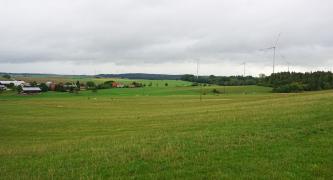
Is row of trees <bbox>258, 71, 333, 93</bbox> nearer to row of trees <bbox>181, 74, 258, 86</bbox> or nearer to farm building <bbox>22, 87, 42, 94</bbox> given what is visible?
row of trees <bbox>181, 74, 258, 86</bbox>

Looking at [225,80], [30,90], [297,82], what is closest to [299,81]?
[297,82]

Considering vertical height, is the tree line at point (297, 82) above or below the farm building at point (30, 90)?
above

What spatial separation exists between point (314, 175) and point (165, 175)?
3.79 meters

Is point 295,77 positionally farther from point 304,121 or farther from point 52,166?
point 52,166

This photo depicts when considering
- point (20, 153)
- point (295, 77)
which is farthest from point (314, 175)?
point (295, 77)

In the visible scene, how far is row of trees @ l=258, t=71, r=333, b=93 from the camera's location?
4845 inches

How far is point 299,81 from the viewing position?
139 m

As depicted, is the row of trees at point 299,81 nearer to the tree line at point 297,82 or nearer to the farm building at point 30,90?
the tree line at point 297,82

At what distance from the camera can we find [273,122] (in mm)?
20031

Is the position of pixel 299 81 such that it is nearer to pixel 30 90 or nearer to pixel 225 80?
pixel 225 80

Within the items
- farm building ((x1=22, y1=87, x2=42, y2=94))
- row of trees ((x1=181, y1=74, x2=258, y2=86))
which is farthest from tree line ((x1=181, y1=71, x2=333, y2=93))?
farm building ((x1=22, y1=87, x2=42, y2=94))

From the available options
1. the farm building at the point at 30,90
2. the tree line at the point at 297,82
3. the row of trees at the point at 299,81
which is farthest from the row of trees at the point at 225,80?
the farm building at the point at 30,90

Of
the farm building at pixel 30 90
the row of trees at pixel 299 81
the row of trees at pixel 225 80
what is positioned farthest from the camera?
the row of trees at pixel 225 80

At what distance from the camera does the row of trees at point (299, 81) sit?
404 feet
